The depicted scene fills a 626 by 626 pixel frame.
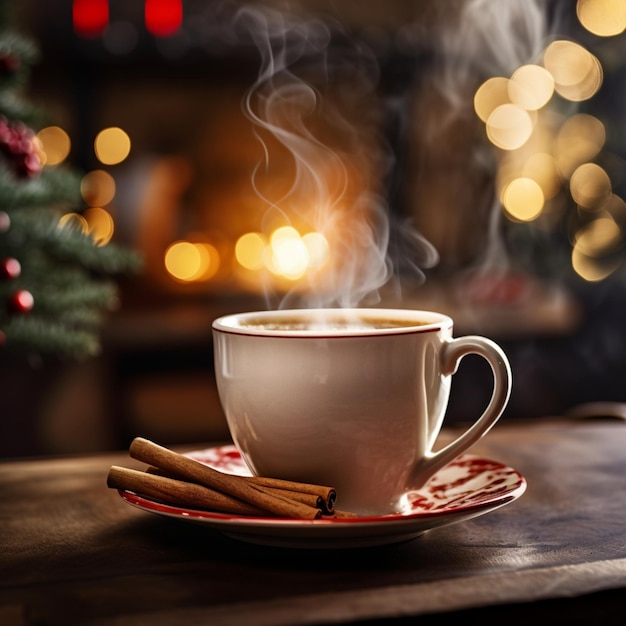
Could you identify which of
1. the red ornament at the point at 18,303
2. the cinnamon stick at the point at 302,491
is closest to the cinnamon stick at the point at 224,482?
the cinnamon stick at the point at 302,491

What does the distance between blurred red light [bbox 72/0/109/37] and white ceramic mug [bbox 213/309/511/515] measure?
217 centimetres

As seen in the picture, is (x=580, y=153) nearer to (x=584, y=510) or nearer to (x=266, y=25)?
(x=266, y=25)

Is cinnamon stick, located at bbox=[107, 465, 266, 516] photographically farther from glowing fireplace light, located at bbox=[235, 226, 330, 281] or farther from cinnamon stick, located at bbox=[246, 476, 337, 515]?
glowing fireplace light, located at bbox=[235, 226, 330, 281]

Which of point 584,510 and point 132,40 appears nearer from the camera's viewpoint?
point 584,510

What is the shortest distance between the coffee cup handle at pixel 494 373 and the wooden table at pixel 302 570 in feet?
0.17

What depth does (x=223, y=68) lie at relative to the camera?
8.95ft

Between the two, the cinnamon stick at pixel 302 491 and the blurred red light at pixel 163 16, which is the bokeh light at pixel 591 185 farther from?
the cinnamon stick at pixel 302 491

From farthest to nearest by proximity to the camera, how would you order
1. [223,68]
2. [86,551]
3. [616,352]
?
1. [616,352]
2. [223,68]
3. [86,551]

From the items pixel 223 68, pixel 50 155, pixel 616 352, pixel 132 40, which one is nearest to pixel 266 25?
pixel 223 68

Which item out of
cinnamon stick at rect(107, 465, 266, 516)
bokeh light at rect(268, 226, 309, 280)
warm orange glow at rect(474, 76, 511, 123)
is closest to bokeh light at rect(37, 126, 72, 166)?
bokeh light at rect(268, 226, 309, 280)

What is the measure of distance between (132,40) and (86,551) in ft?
7.35

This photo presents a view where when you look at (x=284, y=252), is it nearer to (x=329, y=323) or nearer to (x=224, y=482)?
(x=329, y=323)

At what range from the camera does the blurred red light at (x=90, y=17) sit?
256 centimetres

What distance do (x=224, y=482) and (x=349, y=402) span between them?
0.10 meters
